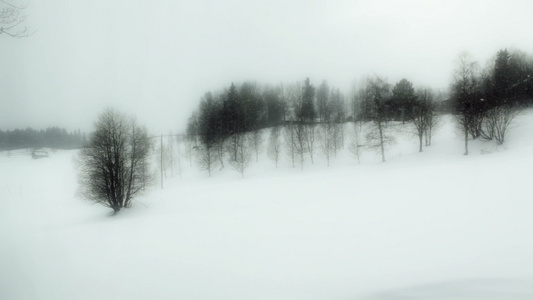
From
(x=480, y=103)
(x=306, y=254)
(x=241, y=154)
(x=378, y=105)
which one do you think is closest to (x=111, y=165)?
(x=306, y=254)

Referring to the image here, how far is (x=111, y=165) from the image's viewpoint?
20531mm

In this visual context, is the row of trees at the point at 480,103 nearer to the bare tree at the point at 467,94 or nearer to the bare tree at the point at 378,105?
the bare tree at the point at 467,94

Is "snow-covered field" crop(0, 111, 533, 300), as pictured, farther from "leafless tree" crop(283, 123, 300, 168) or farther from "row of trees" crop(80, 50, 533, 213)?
"leafless tree" crop(283, 123, 300, 168)

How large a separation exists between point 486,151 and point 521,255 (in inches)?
1202

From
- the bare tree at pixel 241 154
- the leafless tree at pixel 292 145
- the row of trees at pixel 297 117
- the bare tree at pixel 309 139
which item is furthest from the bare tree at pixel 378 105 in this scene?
the bare tree at pixel 241 154

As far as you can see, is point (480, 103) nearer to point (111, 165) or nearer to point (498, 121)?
point (498, 121)

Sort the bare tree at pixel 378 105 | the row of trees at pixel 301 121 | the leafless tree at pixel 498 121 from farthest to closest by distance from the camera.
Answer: the bare tree at pixel 378 105 < the leafless tree at pixel 498 121 < the row of trees at pixel 301 121

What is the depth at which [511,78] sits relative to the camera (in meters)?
38.5

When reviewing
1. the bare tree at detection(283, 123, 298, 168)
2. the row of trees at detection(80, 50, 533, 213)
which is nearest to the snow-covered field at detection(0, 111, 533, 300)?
the row of trees at detection(80, 50, 533, 213)

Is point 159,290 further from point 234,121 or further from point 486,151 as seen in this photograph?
point 234,121

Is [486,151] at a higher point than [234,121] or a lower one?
lower

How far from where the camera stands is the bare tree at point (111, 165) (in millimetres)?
20234

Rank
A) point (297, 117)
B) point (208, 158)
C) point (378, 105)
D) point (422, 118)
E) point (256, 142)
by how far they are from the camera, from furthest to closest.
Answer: point (297, 117) → point (256, 142) → point (208, 158) → point (422, 118) → point (378, 105)

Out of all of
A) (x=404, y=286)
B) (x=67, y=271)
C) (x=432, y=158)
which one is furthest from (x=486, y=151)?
(x=67, y=271)
